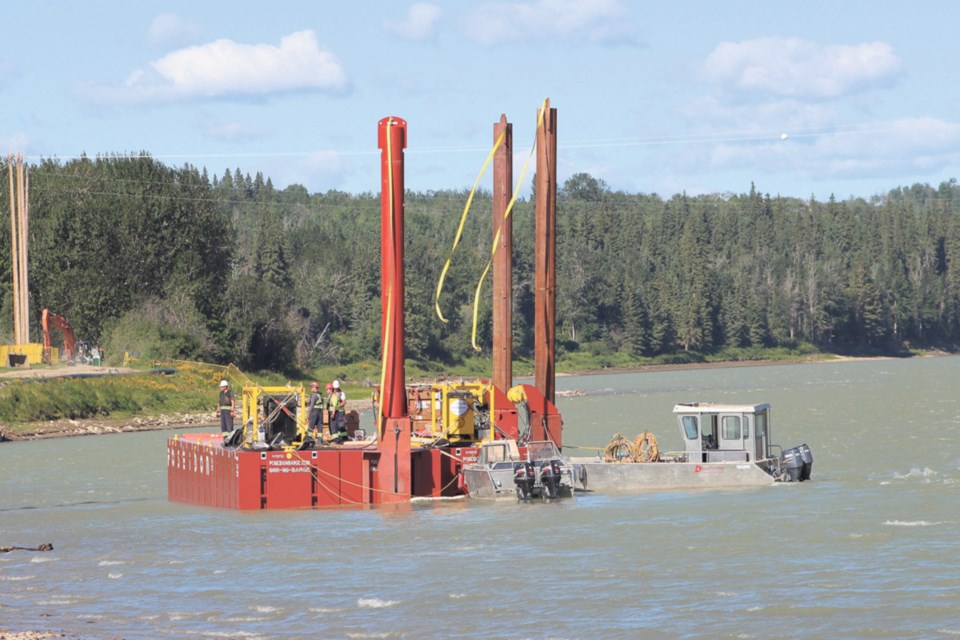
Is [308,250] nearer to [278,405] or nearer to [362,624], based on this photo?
[278,405]

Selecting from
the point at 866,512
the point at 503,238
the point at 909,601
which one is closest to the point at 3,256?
the point at 503,238

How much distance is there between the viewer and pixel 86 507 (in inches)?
1672

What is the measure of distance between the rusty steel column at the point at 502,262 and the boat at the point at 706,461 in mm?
8083

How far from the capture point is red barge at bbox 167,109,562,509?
38.5 m

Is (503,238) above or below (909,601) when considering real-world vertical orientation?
above

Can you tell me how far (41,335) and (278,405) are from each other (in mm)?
72106

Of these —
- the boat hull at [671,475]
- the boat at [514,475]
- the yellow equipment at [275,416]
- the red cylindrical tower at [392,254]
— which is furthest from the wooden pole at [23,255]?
the boat hull at [671,475]

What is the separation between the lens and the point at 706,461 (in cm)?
4131

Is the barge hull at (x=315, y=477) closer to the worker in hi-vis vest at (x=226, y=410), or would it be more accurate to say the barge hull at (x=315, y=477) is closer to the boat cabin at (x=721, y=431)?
the worker in hi-vis vest at (x=226, y=410)

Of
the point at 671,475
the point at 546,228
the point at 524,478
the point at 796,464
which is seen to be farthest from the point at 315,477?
the point at 796,464

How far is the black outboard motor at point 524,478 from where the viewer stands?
3903cm

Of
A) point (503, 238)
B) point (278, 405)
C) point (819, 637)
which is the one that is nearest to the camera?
point (819, 637)

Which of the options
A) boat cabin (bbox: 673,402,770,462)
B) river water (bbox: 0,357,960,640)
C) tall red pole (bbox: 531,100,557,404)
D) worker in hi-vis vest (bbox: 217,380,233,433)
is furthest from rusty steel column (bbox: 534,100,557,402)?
worker in hi-vis vest (bbox: 217,380,233,433)

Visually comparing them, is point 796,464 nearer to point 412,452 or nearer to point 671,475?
point 671,475
